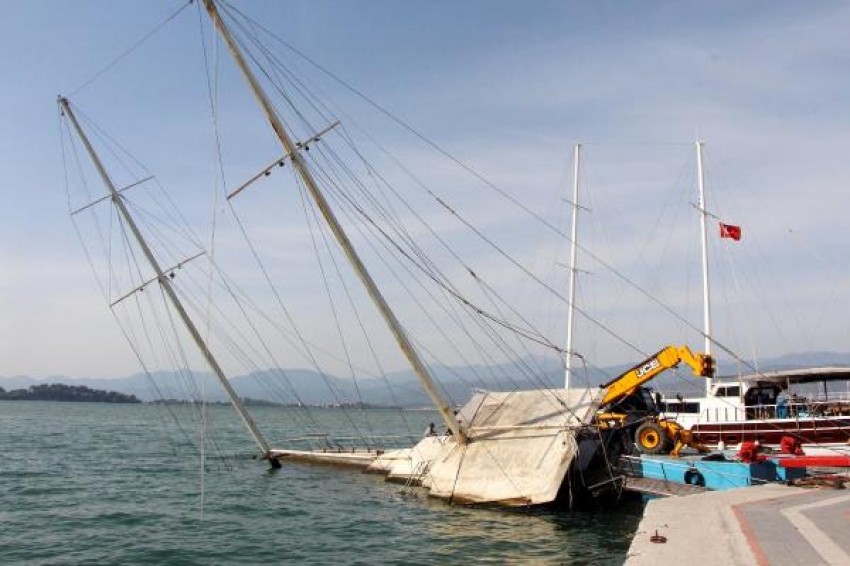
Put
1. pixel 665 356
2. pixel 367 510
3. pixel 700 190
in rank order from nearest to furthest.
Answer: pixel 367 510 < pixel 665 356 < pixel 700 190

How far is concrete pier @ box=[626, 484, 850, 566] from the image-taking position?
10.7 metres

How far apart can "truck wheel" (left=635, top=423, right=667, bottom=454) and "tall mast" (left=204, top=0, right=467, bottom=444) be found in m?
9.01

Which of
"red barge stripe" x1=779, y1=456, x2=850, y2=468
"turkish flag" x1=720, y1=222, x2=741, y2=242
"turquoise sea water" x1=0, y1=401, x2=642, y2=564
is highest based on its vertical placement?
"turkish flag" x1=720, y1=222, x2=741, y2=242

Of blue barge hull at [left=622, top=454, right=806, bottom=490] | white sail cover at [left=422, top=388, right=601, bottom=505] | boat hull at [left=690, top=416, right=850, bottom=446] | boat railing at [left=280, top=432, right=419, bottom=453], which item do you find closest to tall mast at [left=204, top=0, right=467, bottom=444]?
white sail cover at [left=422, top=388, right=601, bottom=505]

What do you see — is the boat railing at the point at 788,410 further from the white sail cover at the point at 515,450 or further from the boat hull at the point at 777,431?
the white sail cover at the point at 515,450

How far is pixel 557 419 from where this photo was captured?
81.3 feet

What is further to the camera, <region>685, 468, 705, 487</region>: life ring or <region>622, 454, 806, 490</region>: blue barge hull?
<region>685, 468, 705, 487</region>: life ring

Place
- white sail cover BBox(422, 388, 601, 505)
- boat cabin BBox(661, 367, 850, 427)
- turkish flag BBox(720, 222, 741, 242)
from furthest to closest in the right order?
turkish flag BBox(720, 222, 741, 242), boat cabin BBox(661, 367, 850, 427), white sail cover BBox(422, 388, 601, 505)

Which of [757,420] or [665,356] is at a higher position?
[665,356]

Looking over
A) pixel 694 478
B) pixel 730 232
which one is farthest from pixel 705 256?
pixel 694 478

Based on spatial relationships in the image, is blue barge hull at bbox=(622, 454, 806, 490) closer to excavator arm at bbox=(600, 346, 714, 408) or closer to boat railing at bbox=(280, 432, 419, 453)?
excavator arm at bbox=(600, 346, 714, 408)

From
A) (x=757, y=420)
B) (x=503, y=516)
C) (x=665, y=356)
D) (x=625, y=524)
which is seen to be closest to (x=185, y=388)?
(x=503, y=516)

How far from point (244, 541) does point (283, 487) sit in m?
11.3

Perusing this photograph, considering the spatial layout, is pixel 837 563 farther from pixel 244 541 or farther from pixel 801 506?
pixel 244 541
